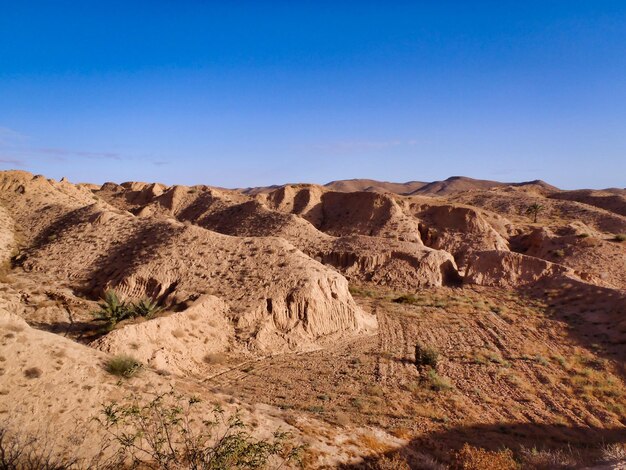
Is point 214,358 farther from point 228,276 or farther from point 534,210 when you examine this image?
point 534,210

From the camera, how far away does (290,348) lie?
1486 cm

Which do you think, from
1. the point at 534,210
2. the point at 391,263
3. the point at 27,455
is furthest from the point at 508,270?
the point at 27,455

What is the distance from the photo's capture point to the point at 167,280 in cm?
1722

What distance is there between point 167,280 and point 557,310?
19036mm

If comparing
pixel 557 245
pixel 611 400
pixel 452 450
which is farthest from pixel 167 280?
pixel 557 245

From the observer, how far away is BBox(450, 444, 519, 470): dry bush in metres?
7.40

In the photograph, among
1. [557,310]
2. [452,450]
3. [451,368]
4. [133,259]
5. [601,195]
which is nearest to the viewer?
[452,450]

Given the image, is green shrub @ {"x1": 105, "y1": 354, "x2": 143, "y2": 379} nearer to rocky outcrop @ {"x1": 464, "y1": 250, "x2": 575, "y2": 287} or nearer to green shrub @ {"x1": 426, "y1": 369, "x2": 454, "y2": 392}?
green shrub @ {"x1": 426, "y1": 369, "x2": 454, "y2": 392}

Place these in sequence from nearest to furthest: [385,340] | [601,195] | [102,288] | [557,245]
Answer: [385,340] < [102,288] < [557,245] < [601,195]

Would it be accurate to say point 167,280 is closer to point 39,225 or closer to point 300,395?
point 300,395

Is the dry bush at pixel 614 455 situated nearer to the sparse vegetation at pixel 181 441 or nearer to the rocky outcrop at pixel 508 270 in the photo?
the sparse vegetation at pixel 181 441

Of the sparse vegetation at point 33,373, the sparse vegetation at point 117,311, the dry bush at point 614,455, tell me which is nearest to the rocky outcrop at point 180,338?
the sparse vegetation at point 117,311

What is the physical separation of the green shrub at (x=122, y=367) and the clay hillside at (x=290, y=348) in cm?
4

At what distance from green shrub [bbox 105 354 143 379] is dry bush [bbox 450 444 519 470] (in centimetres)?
647
